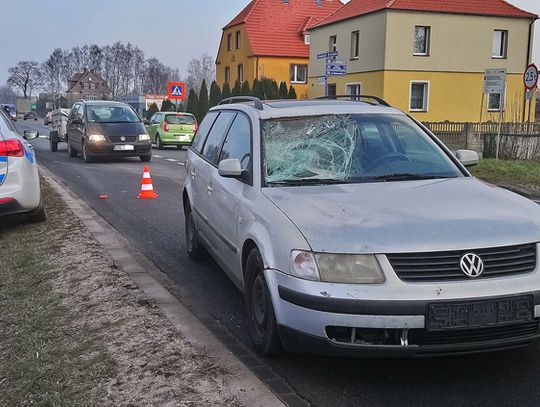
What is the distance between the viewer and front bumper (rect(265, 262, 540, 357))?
331cm

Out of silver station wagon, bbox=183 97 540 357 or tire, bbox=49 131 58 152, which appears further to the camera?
tire, bbox=49 131 58 152

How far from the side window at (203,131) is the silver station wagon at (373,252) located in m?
1.77

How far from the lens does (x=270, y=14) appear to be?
2173 inches

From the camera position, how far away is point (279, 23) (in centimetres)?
5519

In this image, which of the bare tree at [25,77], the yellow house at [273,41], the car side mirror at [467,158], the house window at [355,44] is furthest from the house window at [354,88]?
the bare tree at [25,77]

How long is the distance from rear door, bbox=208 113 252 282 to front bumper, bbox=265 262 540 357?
3.92 feet

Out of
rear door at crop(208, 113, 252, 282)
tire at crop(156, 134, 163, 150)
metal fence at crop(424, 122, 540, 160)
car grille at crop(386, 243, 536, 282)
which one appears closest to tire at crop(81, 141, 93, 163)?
tire at crop(156, 134, 163, 150)

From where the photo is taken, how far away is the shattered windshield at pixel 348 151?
15.0ft

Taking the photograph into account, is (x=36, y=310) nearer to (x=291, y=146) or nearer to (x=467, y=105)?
(x=291, y=146)

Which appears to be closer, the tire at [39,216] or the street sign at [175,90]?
the tire at [39,216]

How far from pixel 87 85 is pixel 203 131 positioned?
118393 mm

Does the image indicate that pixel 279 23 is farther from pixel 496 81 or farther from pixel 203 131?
→ pixel 203 131

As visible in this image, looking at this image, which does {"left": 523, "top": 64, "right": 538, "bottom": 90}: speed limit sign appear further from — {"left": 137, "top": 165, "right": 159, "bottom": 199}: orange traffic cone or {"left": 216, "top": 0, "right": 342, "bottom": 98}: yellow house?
{"left": 216, "top": 0, "right": 342, "bottom": 98}: yellow house

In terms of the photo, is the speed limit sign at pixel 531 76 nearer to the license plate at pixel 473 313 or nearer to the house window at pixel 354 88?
the license plate at pixel 473 313
